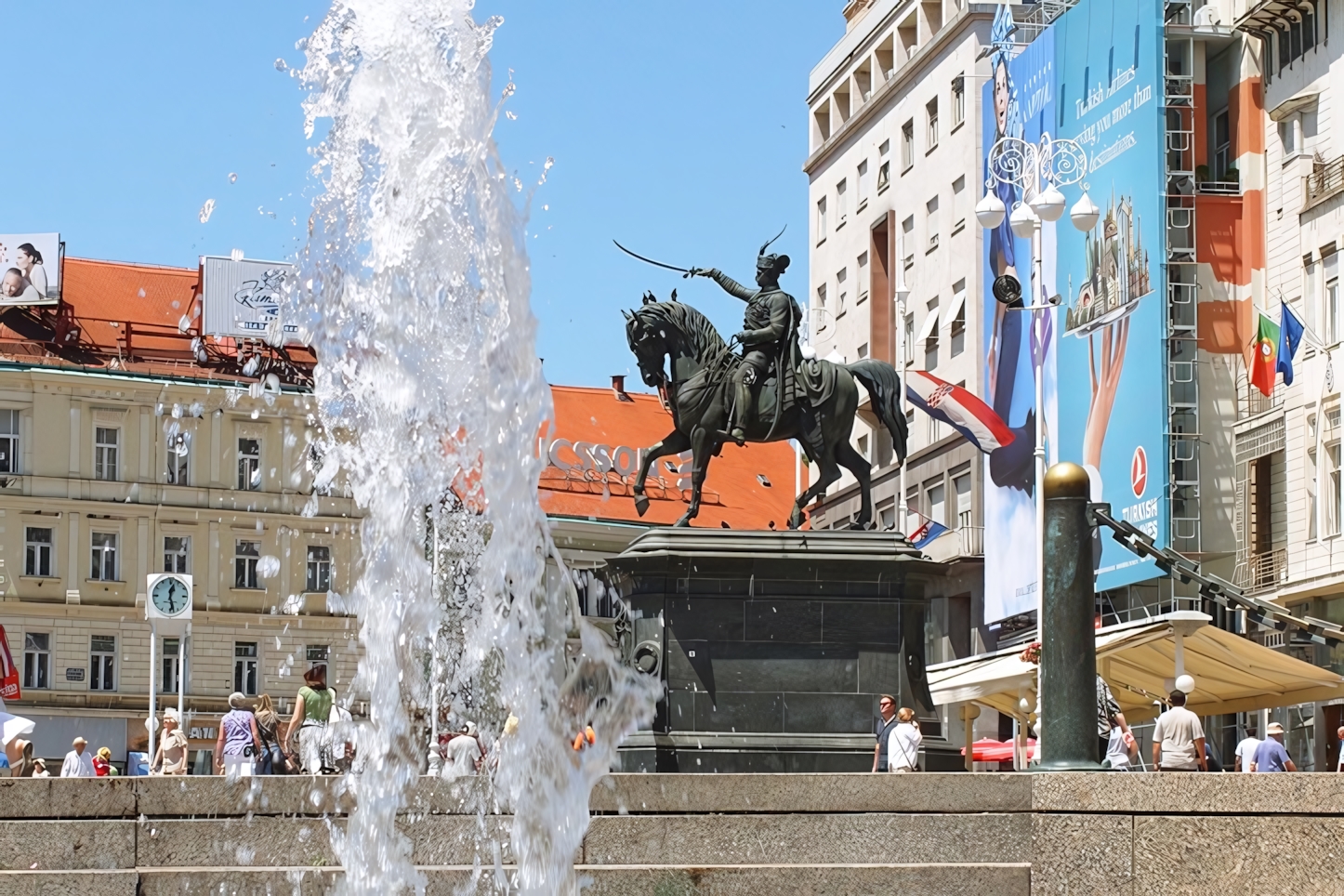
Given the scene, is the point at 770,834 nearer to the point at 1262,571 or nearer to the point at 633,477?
the point at 1262,571

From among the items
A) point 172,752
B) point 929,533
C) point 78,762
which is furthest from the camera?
point 929,533

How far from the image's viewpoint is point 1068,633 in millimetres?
11797

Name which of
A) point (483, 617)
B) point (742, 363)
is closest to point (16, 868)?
point (483, 617)

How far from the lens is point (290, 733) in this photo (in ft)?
69.7

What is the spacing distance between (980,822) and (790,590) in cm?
578

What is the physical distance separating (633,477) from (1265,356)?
35.5 metres

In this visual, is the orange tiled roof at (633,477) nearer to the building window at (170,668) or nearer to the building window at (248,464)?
the building window at (248,464)

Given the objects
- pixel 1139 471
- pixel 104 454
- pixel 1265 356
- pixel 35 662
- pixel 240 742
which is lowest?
pixel 240 742

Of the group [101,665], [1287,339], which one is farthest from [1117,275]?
[101,665]

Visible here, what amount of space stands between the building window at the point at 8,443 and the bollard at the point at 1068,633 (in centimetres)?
5925

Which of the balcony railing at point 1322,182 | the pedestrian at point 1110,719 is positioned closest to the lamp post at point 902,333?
the balcony railing at point 1322,182

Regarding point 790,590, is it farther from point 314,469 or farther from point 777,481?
point 777,481

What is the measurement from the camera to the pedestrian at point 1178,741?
19109mm

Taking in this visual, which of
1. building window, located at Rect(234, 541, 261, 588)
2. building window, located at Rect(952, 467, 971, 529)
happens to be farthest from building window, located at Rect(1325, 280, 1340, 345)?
building window, located at Rect(234, 541, 261, 588)
